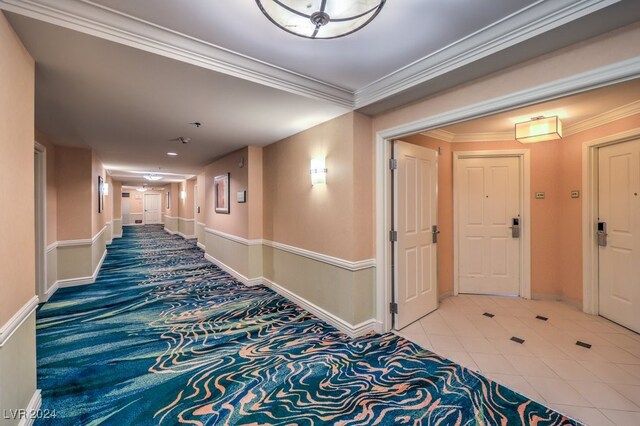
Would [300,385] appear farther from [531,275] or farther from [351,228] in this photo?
[531,275]

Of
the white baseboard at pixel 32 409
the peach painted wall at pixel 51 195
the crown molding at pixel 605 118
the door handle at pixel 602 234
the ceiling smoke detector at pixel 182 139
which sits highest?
the ceiling smoke detector at pixel 182 139

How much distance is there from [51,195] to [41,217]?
0.76 metres

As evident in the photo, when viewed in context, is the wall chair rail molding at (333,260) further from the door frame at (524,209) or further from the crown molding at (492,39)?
the door frame at (524,209)

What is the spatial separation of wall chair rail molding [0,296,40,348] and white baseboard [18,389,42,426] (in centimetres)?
57

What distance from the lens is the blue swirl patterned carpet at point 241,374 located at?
1.78m

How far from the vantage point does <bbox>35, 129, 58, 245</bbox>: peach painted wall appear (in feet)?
13.4

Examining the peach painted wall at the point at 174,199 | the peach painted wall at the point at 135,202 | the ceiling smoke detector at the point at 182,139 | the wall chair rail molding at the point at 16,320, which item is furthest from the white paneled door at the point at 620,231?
the peach painted wall at the point at 135,202

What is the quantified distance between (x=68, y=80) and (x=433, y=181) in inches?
144

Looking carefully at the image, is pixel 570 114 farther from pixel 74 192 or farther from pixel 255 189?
pixel 74 192

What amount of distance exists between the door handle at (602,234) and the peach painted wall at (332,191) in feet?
9.12

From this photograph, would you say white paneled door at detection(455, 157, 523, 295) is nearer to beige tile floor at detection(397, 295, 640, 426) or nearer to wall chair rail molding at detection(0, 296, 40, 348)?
beige tile floor at detection(397, 295, 640, 426)

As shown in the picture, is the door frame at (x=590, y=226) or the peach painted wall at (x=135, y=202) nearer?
the door frame at (x=590, y=226)

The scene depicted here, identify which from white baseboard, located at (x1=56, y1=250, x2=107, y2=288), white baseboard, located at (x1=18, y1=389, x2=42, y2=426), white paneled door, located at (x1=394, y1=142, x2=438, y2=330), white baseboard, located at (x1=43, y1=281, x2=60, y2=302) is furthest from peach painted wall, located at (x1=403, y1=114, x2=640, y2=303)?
white baseboard, located at (x1=56, y1=250, x2=107, y2=288)

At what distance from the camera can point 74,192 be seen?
4.56 metres
